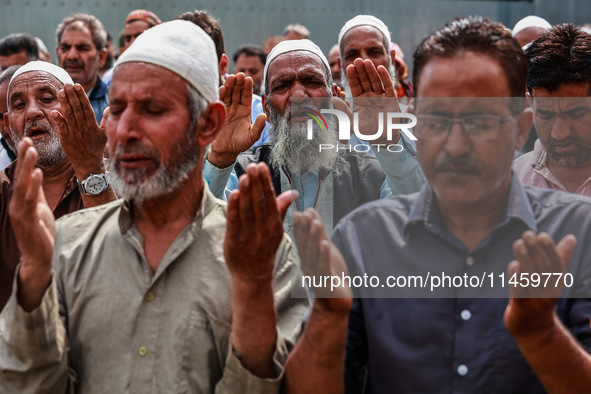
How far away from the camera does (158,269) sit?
2.06 meters

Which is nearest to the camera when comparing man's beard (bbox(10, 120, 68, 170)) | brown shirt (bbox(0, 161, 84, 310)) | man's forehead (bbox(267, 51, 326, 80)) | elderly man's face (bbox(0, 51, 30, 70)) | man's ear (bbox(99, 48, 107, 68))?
brown shirt (bbox(0, 161, 84, 310))

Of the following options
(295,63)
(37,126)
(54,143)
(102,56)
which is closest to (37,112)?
(37,126)

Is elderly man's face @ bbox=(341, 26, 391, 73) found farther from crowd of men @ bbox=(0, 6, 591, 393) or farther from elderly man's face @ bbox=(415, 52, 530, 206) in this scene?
elderly man's face @ bbox=(415, 52, 530, 206)

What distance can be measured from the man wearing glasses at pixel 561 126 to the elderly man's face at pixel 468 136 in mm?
135

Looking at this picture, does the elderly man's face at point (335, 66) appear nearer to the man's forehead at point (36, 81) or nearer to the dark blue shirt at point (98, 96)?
the dark blue shirt at point (98, 96)

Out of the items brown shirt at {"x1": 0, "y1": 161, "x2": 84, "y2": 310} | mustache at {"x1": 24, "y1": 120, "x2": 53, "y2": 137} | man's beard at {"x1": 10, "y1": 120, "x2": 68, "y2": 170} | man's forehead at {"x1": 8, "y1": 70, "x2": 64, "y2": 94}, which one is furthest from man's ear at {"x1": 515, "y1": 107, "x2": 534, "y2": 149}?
man's forehead at {"x1": 8, "y1": 70, "x2": 64, "y2": 94}

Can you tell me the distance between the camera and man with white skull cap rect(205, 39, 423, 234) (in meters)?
2.32

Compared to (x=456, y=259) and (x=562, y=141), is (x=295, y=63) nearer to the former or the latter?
(x=562, y=141)

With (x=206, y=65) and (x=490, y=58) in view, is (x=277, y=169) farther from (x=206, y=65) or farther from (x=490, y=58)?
(x=490, y=58)

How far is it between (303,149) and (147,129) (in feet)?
2.73

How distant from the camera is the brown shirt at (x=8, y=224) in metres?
2.89

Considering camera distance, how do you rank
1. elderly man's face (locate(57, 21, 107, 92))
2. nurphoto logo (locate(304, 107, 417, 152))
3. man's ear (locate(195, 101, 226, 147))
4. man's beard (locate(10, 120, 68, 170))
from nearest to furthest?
1. nurphoto logo (locate(304, 107, 417, 152))
2. man's ear (locate(195, 101, 226, 147))
3. man's beard (locate(10, 120, 68, 170))
4. elderly man's face (locate(57, 21, 107, 92))

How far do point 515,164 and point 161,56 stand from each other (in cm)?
104

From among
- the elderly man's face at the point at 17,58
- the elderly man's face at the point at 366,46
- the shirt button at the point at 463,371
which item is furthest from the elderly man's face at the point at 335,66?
the shirt button at the point at 463,371
